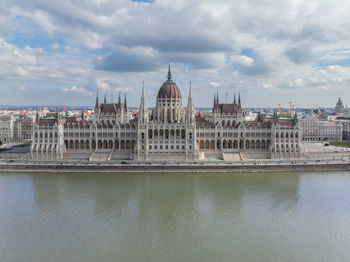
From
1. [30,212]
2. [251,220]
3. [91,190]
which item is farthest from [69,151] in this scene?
[251,220]

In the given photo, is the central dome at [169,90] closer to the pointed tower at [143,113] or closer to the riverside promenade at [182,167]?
the pointed tower at [143,113]

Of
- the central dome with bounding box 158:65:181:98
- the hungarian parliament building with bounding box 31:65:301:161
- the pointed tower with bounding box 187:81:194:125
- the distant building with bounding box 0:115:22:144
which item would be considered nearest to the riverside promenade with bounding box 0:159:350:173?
the hungarian parliament building with bounding box 31:65:301:161

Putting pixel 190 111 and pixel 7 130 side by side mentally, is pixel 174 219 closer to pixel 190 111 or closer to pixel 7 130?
pixel 190 111

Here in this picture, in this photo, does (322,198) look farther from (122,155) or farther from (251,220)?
(122,155)

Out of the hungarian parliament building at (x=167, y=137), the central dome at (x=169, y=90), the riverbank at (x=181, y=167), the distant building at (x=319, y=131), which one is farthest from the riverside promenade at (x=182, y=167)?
the distant building at (x=319, y=131)

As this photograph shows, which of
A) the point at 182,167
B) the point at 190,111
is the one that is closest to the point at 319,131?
the point at 190,111

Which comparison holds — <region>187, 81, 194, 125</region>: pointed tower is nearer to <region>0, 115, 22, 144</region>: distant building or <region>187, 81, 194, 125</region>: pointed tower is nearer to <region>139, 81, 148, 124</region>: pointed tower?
<region>139, 81, 148, 124</region>: pointed tower
